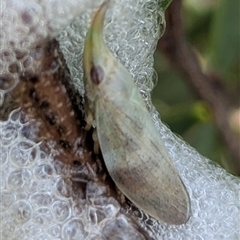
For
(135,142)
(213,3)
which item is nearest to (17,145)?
(135,142)

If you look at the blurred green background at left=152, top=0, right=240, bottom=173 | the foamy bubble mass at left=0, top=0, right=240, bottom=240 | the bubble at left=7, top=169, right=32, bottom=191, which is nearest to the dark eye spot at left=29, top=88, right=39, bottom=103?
the foamy bubble mass at left=0, top=0, right=240, bottom=240

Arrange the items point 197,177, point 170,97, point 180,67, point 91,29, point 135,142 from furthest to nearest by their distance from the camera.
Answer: point 170,97
point 180,67
point 197,177
point 135,142
point 91,29

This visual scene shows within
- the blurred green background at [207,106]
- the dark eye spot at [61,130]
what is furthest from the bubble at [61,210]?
the blurred green background at [207,106]

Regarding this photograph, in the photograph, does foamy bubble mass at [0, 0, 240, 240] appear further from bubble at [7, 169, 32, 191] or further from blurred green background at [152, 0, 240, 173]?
blurred green background at [152, 0, 240, 173]

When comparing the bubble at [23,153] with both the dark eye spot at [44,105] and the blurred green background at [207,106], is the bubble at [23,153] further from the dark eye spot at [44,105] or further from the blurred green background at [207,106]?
the blurred green background at [207,106]

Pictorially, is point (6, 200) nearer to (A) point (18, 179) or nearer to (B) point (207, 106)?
(A) point (18, 179)

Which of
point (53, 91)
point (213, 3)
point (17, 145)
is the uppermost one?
point (53, 91)

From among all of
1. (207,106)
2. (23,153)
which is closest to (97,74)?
(23,153)

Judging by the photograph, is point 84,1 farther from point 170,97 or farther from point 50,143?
point 170,97

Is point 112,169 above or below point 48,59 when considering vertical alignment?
below
